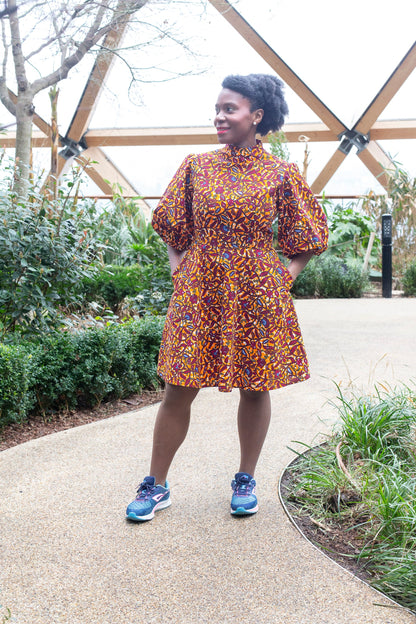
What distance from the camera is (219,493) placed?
2.58 m

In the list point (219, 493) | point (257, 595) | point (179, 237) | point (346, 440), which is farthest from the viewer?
point (346, 440)

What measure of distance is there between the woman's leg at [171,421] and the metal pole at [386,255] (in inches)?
293

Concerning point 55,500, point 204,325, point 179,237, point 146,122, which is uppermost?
point 146,122

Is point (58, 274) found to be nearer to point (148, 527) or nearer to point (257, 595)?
point (148, 527)

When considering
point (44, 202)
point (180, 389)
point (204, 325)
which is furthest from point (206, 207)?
point (44, 202)

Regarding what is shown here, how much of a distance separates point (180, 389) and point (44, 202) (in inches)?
87.6

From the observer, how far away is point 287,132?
13.4 meters

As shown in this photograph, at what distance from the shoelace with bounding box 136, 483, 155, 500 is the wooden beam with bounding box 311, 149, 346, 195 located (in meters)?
11.6

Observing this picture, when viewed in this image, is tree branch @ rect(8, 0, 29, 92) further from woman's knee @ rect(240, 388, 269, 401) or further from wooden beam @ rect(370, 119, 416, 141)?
wooden beam @ rect(370, 119, 416, 141)

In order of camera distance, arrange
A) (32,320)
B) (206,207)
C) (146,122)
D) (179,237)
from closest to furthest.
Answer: (206,207) < (179,237) < (32,320) < (146,122)

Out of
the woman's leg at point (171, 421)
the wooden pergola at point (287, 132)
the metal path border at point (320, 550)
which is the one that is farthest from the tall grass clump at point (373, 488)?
the wooden pergola at point (287, 132)

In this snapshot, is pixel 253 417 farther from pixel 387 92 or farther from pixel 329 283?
pixel 387 92

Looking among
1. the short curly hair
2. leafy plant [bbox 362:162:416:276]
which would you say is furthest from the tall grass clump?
leafy plant [bbox 362:162:416:276]

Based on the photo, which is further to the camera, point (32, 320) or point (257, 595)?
point (32, 320)
